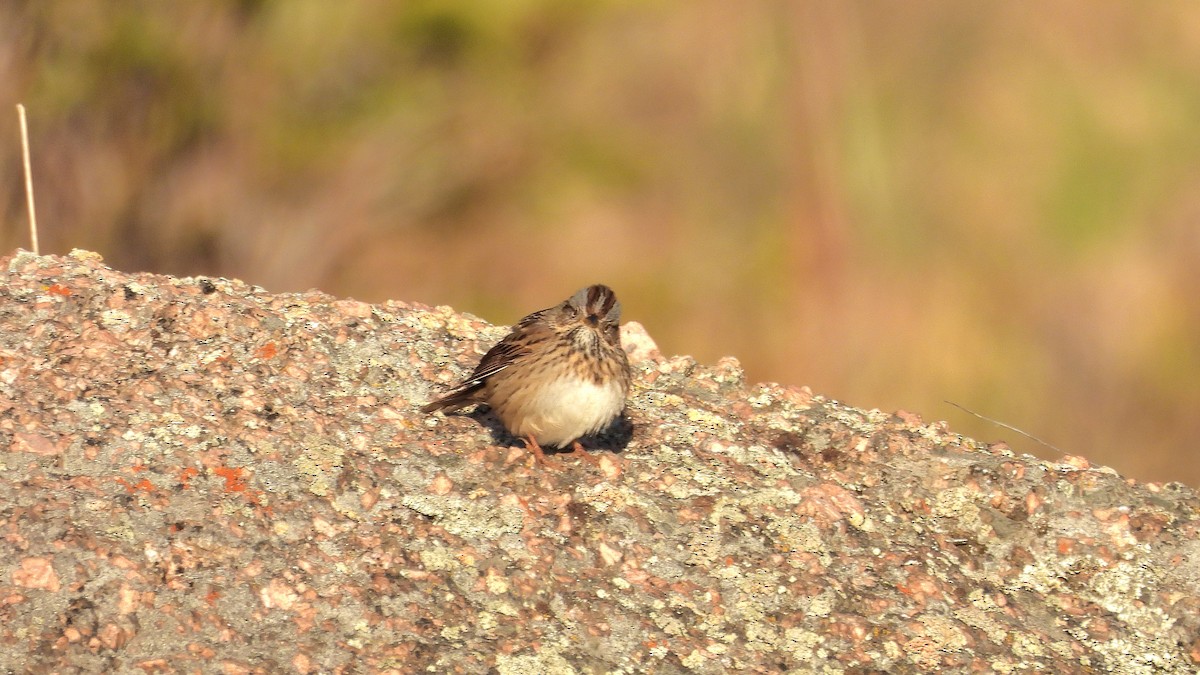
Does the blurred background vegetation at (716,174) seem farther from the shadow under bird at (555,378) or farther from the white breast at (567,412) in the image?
the white breast at (567,412)

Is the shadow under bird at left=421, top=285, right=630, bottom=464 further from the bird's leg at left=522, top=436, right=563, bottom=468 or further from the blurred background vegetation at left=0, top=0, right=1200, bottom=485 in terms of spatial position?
the blurred background vegetation at left=0, top=0, right=1200, bottom=485

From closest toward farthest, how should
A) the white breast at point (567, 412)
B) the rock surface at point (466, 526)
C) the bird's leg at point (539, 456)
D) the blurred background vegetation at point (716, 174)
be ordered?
the rock surface at point (466, 526)
the bird's leg at point (539, 456)
the white breast at point (567, 412)
the blurred background vegetation at point (716, 174)

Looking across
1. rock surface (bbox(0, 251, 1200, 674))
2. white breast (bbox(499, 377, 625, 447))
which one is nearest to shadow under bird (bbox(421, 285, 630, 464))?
white breast (bbox(499, 377, 625, 447))

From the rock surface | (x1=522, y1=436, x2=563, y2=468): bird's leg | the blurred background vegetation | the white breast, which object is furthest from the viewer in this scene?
the blurred background vegetation

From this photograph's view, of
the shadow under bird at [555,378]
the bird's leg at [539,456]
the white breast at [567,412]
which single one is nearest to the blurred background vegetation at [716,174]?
the shadow under bird at [555,378]

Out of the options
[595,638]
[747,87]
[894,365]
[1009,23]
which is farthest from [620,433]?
[1009,23]

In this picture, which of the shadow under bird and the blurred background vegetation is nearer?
the shadow under bird

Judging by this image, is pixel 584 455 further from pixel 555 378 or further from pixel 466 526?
pixel 466 526
